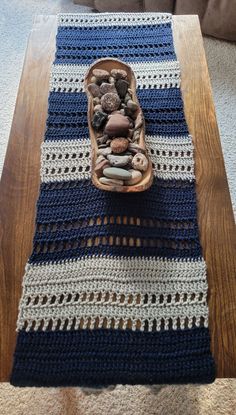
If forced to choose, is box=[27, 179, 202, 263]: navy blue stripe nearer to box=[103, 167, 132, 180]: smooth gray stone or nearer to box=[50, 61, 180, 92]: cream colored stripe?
box=[103, 167, 132, 180]: smooth gray stone

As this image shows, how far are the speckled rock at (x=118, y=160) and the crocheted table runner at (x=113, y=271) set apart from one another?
0.27 feet

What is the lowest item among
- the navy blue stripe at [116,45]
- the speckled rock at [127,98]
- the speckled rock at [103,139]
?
the speckled rock at [103,139]

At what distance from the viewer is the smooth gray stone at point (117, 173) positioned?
0.61 meters

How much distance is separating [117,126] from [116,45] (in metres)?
0.36

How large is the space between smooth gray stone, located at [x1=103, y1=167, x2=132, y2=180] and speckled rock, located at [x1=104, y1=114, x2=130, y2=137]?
8cm

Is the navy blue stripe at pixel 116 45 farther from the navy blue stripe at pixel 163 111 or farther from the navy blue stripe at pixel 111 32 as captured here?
the navy blue stripe at pixel 163 111

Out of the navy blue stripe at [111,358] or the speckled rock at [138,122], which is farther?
the speckled rock at [138,122]

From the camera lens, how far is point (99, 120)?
2.23ft

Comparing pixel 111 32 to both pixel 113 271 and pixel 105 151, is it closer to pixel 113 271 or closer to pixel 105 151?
pixel 105 151

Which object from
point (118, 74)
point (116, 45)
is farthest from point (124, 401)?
point (116, 45)

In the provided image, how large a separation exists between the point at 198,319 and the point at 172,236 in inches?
5.9

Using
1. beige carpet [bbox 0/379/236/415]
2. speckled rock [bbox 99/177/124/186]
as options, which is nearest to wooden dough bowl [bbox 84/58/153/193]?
speckled rock [bbox 99/177/124/186]

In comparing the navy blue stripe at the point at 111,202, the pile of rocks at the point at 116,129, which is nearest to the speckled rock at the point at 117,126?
the pile of rocks at the point at 116,129

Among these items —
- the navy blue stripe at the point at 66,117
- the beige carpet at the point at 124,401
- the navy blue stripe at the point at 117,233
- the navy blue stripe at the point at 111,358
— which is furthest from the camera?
the beige carpet at the point at 124,401
